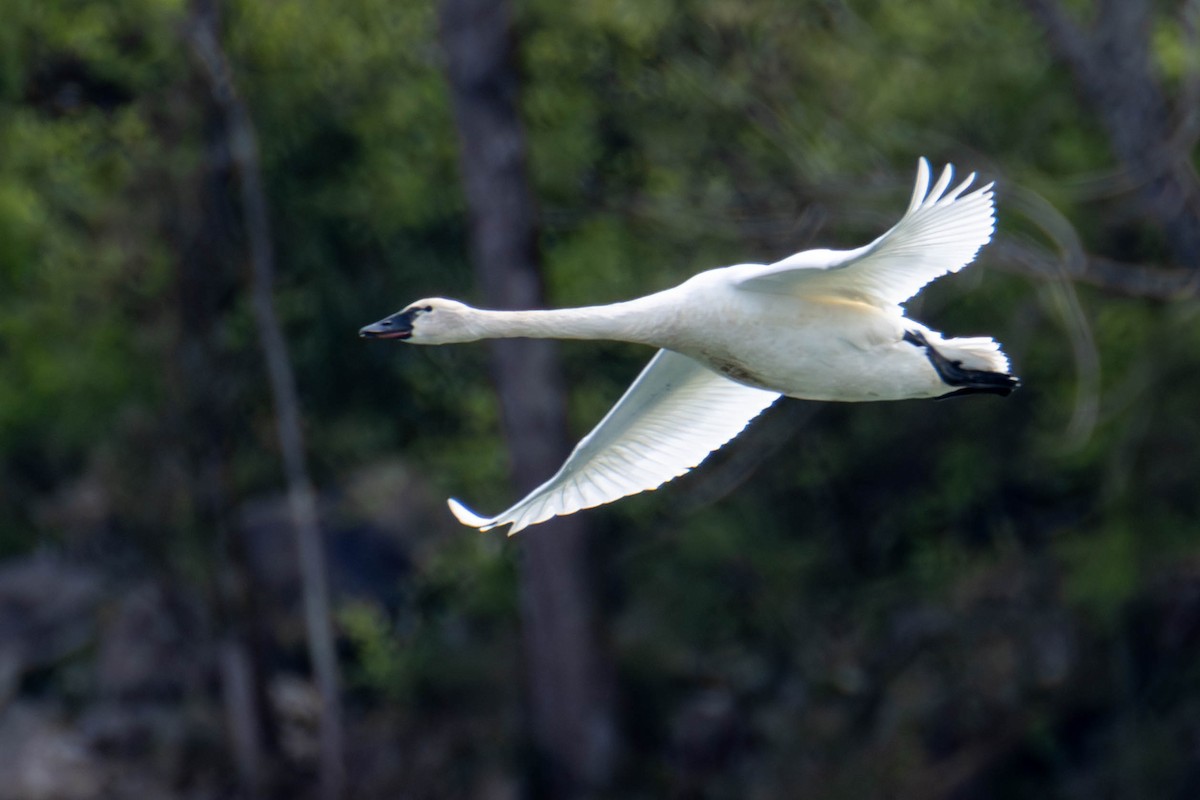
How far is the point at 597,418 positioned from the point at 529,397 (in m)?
1.56

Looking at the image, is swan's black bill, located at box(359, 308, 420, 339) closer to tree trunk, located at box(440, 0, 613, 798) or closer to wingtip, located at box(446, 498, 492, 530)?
wingtip, located at box(446, 498, 492, 530)

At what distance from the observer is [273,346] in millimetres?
16578

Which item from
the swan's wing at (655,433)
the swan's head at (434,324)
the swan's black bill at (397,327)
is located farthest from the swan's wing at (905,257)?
the swan's black bill at (397,327)

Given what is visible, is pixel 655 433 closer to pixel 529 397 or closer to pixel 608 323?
pixel 608 323

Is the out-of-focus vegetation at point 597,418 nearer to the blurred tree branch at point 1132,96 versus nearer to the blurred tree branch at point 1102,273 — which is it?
the blurred tree branch at point 1102,273

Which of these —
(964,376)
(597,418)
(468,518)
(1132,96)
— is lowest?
(468,518)

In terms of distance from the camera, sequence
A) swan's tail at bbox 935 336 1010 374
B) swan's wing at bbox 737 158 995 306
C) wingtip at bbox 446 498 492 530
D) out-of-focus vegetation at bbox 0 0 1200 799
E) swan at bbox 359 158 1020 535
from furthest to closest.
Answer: out-of-focus vegetation at bbox 0 0 1200 799 < swan's tail at bbox 935 336 1010 374 < wingtip at bbox 446 498 492 530 < swan at bbox 359 158 1020 535 < swan's wing at bbox 737 158 995 306

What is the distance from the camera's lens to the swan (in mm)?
6738

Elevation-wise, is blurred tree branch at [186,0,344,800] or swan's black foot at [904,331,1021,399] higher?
blurred tree branch at [186,0,344,800]

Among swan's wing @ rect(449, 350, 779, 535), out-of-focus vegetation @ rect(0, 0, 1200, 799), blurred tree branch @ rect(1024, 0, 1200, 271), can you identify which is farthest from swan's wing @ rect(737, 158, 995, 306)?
blurred tree branch @ rect(1024, 0, 1200, 271)

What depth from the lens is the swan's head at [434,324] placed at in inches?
277

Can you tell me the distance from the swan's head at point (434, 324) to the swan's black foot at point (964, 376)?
1531mm

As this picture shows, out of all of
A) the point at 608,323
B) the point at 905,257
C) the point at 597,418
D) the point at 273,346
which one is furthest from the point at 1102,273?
the point at 608,323

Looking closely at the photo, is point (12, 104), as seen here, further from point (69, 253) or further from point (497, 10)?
point (497, 10)
